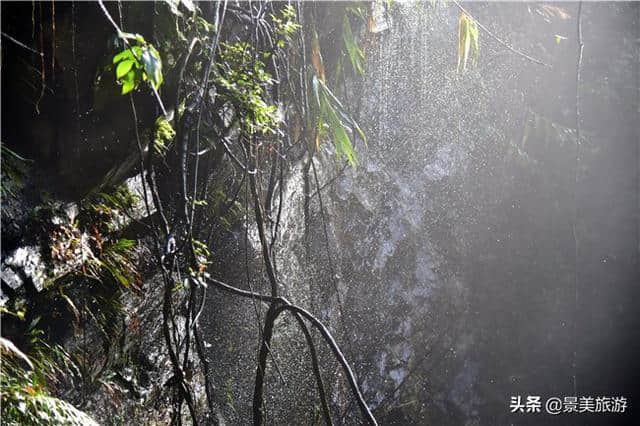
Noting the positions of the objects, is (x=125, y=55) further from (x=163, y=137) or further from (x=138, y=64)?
(x=163, y=137)

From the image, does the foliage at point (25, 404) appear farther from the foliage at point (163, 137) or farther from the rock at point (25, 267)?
the foliage at point (163, 137)

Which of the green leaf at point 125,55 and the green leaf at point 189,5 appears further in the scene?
the green leaf at point 189,5

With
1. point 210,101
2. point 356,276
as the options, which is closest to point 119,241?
point 210,101

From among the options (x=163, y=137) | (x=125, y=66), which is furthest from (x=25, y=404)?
Answer: (x=163, y=137)

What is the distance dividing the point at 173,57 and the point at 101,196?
0.46 m

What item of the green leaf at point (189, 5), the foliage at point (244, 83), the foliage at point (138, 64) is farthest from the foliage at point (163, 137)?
the foliage at point (138, 64)

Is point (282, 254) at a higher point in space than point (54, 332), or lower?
higher

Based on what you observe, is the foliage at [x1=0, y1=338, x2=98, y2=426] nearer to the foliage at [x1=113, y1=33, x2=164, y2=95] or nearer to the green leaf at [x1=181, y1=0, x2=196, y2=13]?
the foliage at [x1=113, y1=33, x2=164, y2=95]

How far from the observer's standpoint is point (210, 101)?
1.54 meters

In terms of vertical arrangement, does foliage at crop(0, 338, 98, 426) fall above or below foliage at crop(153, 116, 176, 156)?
below

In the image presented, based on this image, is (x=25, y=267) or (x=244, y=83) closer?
(x=25, y=267)

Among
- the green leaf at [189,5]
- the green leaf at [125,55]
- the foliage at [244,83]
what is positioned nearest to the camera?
the green leaf at [125,55]

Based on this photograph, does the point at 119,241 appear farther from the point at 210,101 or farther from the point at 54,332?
the point at 210,101

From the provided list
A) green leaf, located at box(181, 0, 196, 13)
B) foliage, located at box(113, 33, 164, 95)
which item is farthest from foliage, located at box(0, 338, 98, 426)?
green leaf, located at box(181, 0, 196, 13)
